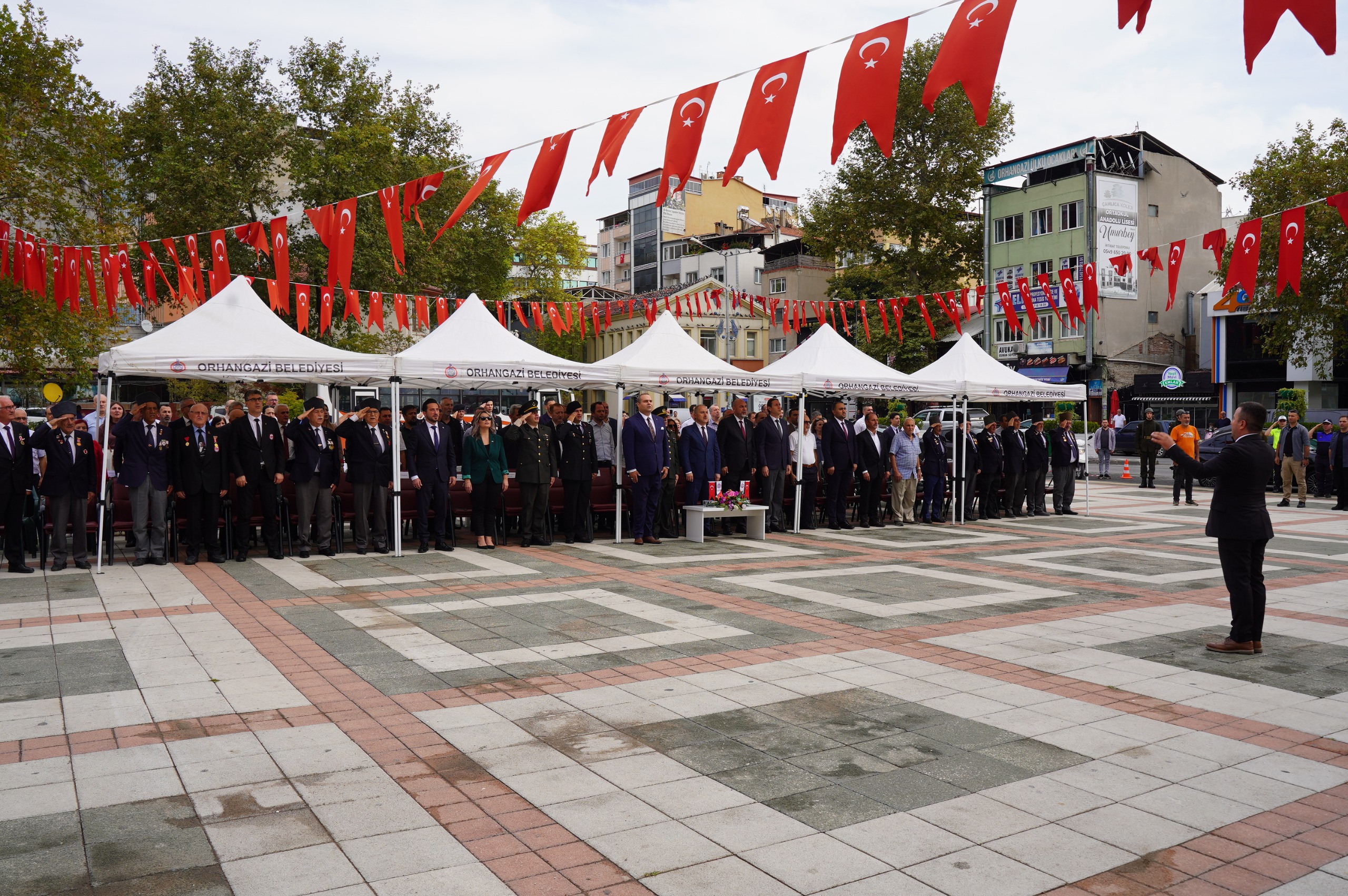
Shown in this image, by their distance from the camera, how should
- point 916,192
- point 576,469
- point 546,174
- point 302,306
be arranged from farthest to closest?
point 916,192, point 302,306, point 576,469, point 546,174

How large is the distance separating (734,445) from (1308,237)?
26.1 metres

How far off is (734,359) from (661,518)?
54.1m

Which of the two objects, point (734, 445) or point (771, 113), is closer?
point (771, 113)

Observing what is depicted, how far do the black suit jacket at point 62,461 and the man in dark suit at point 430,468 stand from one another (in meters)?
3.68

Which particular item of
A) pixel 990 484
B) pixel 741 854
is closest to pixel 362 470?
pixel 741 854

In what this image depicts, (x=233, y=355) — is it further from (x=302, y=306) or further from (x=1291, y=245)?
(x=1291, y=245)

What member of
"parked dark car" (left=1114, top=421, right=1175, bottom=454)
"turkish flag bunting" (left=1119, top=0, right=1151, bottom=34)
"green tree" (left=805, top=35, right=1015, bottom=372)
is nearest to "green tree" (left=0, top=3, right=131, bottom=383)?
"turkish flag bunting" (left=1119, top=0, right=1151, bottom=34)

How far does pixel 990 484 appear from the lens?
60.0 feet

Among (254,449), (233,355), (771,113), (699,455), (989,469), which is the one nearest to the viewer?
(771,113)

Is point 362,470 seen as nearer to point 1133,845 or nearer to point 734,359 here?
point 1133,845

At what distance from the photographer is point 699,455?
47.8 feet

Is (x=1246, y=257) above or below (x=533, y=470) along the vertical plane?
above

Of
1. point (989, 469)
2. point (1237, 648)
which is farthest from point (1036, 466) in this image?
point (1237, 648)

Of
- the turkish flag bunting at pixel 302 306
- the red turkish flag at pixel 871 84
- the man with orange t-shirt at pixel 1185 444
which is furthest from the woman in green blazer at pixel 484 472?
the man with orange t-shirt at pixel 1185 444
